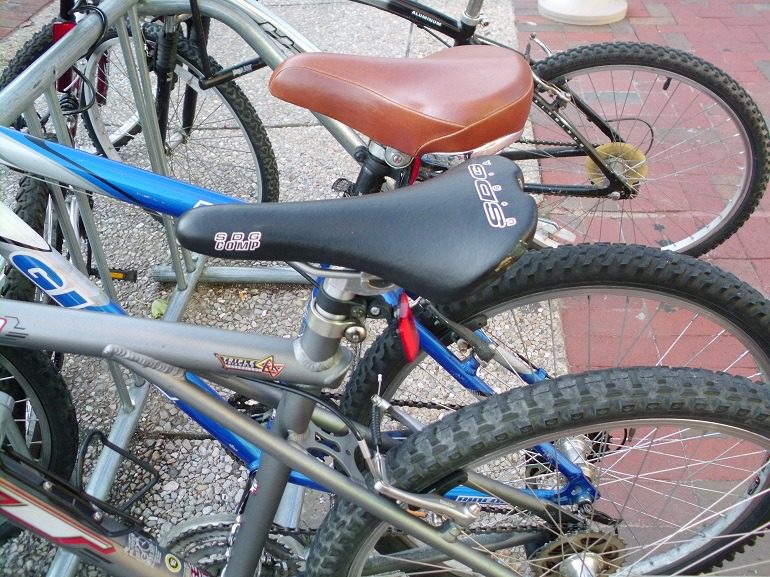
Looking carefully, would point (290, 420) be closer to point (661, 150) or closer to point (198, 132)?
point (198, 132)

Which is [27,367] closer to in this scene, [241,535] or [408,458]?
[241,535]

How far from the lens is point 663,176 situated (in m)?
3.10

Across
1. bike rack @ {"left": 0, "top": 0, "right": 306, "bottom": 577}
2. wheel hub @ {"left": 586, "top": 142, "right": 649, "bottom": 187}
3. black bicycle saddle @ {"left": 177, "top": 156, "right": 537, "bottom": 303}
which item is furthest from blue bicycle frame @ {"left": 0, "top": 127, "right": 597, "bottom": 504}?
wheel hub @ {"left": 586, "top": 142, "right": 649, "bottom": 187}

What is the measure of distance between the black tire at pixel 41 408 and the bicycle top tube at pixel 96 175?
48 cm

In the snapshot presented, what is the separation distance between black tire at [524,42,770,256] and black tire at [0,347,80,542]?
1.59 m

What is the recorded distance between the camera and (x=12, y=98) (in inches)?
50.1

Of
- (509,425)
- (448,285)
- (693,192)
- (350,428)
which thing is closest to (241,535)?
(350,428)

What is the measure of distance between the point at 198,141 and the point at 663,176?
7.18 ft

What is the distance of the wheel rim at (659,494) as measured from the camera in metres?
1.22

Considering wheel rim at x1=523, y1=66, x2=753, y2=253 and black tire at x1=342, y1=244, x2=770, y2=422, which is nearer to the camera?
black tire at x1=342, y1=244, x2=770, y2=422

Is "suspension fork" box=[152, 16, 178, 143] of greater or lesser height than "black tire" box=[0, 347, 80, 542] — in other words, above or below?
above

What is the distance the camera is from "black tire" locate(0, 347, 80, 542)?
151 cm

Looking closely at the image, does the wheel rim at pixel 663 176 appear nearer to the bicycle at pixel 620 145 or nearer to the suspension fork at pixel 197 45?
the bicycle at pixel 620 145

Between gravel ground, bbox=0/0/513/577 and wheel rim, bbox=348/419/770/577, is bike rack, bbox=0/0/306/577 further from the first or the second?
wheel rim, bbox=348/419/770/577
